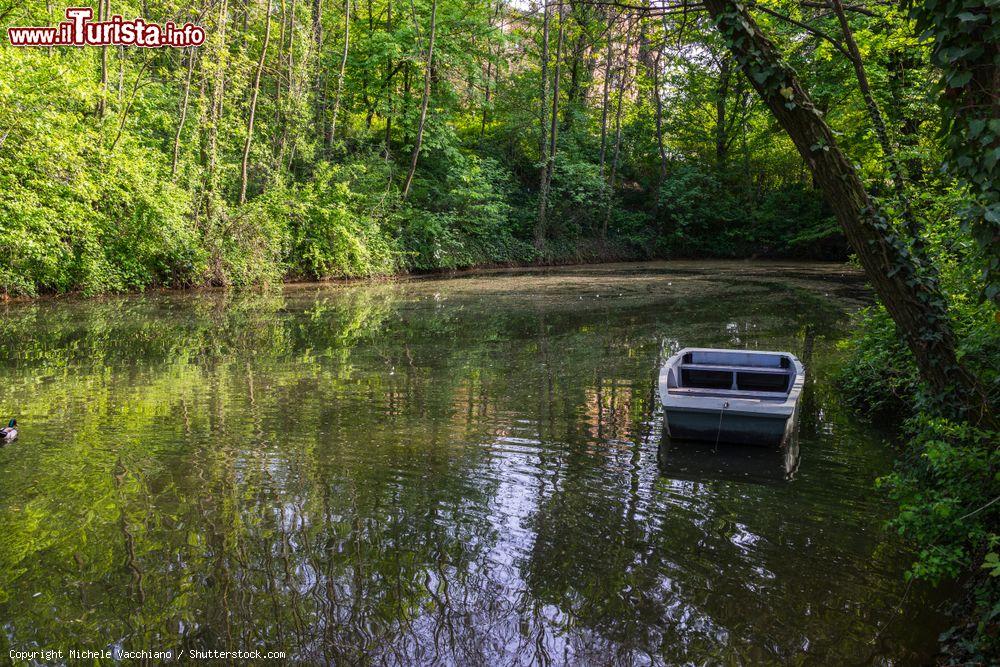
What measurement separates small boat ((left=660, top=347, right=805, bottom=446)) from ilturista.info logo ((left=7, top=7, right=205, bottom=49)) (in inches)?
652

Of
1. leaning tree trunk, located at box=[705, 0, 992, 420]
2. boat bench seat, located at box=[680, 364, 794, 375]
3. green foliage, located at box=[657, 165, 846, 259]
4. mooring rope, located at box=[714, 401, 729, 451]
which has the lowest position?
mooring rope, located at box=[714, 401, 729, 451]

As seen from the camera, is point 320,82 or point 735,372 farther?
point 320,82

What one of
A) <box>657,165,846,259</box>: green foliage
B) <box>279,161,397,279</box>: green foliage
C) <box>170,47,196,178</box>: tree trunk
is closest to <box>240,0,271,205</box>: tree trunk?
<box>279,161,397,279</box>: green foliage

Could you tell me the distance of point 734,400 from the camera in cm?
673

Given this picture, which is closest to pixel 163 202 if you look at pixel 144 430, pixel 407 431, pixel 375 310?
pixel 375 310

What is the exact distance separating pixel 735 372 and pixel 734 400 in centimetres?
148

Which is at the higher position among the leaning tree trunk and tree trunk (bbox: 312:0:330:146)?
tree trunk (bbox: 312:0:330:146)

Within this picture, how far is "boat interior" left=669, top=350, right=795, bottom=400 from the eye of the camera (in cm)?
809

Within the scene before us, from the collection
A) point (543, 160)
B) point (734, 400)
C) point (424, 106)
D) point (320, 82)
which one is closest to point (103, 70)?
point (320, 82)

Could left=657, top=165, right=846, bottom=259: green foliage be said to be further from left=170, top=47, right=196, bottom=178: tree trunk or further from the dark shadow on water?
the dark shadow on water

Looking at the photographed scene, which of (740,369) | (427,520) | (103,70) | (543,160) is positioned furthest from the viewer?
(543,160)

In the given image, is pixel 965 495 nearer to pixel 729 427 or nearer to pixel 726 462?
pixel 726 462

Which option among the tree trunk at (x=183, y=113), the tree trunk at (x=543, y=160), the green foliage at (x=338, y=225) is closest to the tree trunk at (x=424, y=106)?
the green foliage at (x=338, y=225)

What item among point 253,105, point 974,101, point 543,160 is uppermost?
point 543,160
